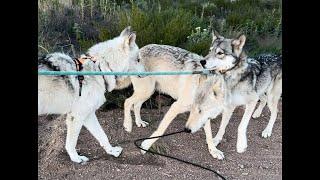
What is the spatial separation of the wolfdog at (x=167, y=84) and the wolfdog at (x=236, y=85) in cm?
25

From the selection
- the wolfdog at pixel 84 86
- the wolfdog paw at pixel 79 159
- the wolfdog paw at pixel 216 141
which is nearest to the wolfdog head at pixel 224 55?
the wolfdog at pixel 84 86

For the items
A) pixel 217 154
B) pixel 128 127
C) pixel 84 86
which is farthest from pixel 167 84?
pixel 84 86

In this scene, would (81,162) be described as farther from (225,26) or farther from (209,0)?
(209,0)

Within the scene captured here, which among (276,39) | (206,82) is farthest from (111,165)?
(276,39)

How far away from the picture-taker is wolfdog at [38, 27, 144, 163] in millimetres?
4629

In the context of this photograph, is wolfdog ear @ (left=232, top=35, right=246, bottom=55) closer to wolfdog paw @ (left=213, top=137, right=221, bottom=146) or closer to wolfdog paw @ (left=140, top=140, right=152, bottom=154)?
wolfdog paw @ (left=213, top=137, right=221, bottom=146)

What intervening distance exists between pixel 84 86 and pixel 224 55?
5.61 ft

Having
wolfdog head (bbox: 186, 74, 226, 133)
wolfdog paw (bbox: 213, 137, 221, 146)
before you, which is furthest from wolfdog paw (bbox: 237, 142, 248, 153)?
wolfdog head (bbox: 186, 74, 226, 133)

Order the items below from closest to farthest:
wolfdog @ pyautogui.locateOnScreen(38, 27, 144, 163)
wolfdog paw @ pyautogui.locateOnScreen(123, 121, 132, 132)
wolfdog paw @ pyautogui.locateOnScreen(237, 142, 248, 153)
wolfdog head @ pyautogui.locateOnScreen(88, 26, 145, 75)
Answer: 1. wolfdog @ pyautogui.locateOnScreen(38, 27, 144, 163)
2. wolfdog head @ pyautogui.locateOnScreen(88, 26, 145, 75)
3. wolfdog paw @ pyautogui.locateOnScreen(237, 142, 248, 153)
4. wolfdog paw @ pyautogui.locateOnScreen(123, 121, 132, 132)

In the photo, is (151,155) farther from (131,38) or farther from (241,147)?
(131,38)

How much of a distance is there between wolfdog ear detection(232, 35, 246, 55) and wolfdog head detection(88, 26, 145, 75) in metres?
1.22

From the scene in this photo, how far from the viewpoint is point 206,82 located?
5.19 metres

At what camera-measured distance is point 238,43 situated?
548 centimetres

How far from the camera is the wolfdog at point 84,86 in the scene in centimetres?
463
